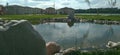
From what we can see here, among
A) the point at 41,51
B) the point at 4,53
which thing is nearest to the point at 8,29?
the point at 4,53

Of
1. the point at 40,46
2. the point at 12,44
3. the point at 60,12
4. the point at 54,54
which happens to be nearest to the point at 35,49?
the point at 40,46

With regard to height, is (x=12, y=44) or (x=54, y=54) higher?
(x=12, y=44)

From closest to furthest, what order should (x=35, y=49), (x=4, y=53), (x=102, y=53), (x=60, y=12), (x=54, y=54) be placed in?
(x=4, y=53) → (x=35, y=49) → (x=102, y=53) → (x=54, y=54) → (x=60, y=12)

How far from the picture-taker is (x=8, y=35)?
7758 mm

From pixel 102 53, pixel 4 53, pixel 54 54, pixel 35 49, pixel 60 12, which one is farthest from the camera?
pixel 60 12

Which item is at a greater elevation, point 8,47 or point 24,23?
point 24,23

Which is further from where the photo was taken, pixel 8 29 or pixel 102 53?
pixel 102 53

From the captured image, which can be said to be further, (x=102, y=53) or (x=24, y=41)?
(x=102, y=53)

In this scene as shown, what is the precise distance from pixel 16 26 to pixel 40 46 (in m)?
0.90

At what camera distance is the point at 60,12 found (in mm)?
146625

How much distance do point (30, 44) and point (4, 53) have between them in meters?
0.80

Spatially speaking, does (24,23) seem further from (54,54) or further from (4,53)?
(54,54)

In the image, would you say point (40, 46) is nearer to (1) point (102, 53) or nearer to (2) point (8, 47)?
(2) point (8, 47)

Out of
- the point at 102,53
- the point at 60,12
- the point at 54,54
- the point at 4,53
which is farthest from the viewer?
the point at 60,12
